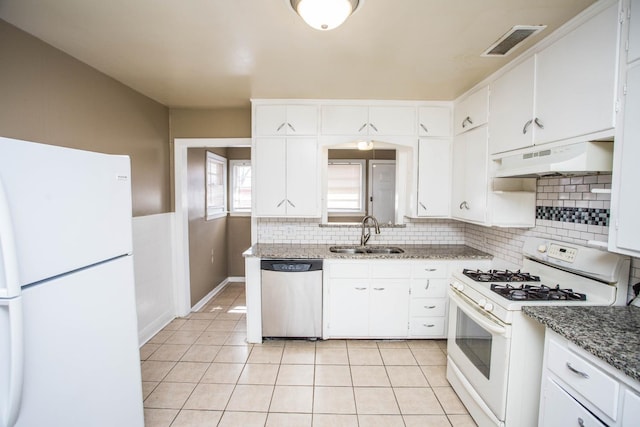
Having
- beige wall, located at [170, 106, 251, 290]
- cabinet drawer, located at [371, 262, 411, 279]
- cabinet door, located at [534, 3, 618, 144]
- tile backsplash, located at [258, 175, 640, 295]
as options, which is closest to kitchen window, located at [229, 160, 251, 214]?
beige wall, located at [170, 106, 251, 290]

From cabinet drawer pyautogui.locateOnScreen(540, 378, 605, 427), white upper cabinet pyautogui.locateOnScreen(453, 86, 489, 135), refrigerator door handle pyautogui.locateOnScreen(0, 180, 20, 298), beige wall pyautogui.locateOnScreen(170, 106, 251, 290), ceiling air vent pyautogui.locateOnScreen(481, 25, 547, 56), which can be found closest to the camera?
refrigerator door handle pyautogui.locateOnScreen(0, 180, 20, 298)

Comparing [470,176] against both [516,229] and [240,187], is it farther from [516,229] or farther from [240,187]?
[240,187]

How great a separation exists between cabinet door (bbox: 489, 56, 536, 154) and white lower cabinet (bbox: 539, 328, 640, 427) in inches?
50.7

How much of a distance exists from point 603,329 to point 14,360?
89.3 inches

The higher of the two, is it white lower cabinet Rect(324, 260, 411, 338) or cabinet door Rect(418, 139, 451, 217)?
cabinet door Rect(418, 139, 451, 217)

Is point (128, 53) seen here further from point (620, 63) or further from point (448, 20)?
point (620, 63)

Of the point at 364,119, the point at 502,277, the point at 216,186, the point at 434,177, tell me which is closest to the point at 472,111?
the point at 434,177

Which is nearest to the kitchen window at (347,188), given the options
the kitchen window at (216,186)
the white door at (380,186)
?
the white door at (380,186)

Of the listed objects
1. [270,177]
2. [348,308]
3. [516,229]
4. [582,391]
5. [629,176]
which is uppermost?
[270,177]

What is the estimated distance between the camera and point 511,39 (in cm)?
183

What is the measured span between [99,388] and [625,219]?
8.10 ft

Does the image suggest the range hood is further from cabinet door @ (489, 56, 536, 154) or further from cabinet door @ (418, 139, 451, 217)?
cabinet door @ (418, 139, 451, 217)

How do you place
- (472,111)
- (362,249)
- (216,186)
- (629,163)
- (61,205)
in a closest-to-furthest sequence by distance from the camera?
1. (61,205)
2. (629,163)
3. (472,111)
4. (362,249)
5. (216,186)

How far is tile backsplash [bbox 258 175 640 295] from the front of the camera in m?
1.77
